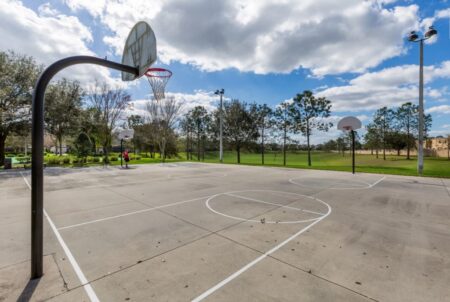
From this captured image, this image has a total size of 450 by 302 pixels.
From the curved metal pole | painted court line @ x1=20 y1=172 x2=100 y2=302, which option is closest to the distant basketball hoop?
painted court line @ x1=20 y1=172 x2=100 y2=302

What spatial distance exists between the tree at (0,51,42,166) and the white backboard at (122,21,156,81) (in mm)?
18112

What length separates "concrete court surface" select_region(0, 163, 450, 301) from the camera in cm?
244

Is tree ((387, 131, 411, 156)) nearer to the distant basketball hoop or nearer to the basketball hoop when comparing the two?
the distant basketball hoop

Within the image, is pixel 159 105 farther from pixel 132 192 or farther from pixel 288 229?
pixel 288 229

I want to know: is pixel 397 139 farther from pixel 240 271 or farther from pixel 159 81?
pixel 240 271

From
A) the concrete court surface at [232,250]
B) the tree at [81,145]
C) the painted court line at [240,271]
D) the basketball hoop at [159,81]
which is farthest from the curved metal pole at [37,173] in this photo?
the tree at [81,145]

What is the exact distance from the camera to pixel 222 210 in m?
5.68

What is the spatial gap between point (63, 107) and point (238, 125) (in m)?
19.9

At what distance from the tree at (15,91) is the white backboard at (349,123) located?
25073 mm

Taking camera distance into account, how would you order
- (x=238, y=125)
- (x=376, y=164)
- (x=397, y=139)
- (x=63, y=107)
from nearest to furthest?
(x=63, y=107) < (x=238, y=125) < (x=376, y=164) < (x=397, y=139)

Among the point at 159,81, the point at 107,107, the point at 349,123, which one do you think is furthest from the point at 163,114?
the point at 349,123

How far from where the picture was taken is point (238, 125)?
29734 mm

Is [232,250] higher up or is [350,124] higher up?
[350,124]

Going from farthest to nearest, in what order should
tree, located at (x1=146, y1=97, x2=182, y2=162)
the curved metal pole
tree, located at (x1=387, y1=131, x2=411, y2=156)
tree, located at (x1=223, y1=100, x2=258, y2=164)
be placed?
1. tree, located at (x1=387, y1=131, x2=411, y2=156)
2. tree, located at (x1=223, y1=100, x2=258, y2=164)
3. tree, located at (x1=146, y1=97, x2=182, y2=162)
4. the curved metal pole
